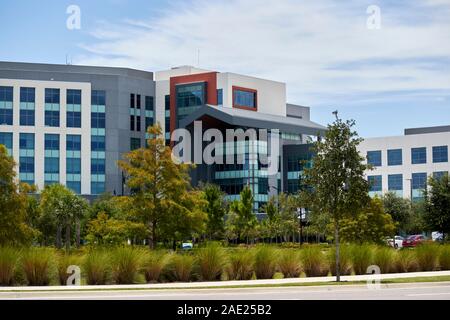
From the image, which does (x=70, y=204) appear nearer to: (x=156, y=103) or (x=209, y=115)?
(x=209, y=115)

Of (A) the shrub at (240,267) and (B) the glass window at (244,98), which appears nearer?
(A) the shrub at (240,267)

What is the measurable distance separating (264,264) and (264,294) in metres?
7.18

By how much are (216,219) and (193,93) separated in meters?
39.3

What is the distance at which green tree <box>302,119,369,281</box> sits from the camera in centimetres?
2853

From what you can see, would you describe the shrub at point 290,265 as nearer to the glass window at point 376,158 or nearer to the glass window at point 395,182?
the glass window at point 395,182

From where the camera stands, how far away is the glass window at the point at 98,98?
10444cm

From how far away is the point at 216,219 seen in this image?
227 ft

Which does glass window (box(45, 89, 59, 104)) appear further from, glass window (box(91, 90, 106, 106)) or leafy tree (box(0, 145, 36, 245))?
leafy tree (box(0, 145, 36, 245))

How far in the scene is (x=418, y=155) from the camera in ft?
332

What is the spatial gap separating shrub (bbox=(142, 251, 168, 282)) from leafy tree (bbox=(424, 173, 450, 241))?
2289 cm

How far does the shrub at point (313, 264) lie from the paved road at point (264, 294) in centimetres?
595

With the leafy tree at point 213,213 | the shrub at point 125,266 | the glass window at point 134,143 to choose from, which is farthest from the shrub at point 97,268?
the glass window at point 134,143

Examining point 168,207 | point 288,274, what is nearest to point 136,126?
point 168,207

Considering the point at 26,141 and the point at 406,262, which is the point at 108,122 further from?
the point at 406,262
